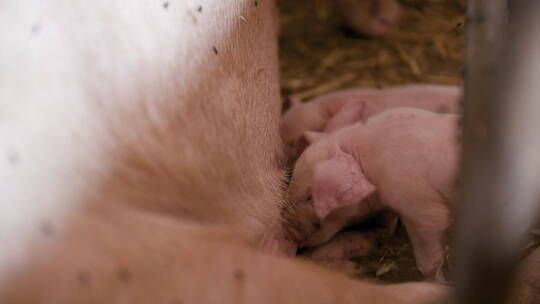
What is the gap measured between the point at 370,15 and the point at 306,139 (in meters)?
1.06

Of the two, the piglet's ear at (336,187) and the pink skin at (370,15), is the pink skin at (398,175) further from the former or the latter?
the pink skin at (370,15)

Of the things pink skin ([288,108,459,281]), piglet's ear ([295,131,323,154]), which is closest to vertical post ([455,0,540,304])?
pink skin ([288,108,459,281])

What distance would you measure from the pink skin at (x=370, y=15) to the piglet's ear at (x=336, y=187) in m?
1.27

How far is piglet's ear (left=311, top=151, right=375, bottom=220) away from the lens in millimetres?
1256

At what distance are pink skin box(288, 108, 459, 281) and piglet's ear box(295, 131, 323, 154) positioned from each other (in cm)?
10

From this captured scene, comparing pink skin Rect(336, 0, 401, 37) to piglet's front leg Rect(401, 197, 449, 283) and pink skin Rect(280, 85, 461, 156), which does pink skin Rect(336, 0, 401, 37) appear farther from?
piglet's front leg Rect(401, 197, 449, 283)

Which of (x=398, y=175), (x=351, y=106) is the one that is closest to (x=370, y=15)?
(x=351, y=106)

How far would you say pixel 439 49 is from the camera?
2371mm

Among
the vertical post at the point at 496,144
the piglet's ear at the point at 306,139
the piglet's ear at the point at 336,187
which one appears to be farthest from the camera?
the piglet's ear at the point at 306,139

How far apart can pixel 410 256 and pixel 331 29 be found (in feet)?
4.46

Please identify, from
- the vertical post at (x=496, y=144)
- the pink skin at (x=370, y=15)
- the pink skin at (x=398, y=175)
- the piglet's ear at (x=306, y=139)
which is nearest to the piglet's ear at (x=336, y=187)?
the pink skin at (x=398, y=175)

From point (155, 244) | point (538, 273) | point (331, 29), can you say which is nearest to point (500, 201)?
point (155, 244)

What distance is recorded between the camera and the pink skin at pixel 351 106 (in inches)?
64.1

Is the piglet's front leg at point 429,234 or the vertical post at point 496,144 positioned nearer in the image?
the vertical post at point 496,144
